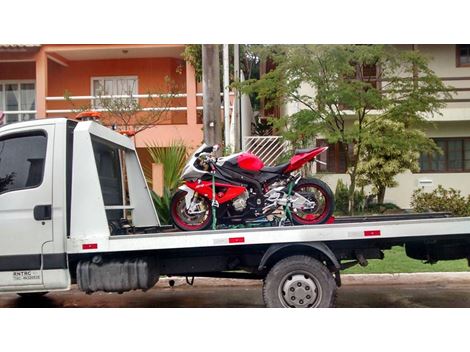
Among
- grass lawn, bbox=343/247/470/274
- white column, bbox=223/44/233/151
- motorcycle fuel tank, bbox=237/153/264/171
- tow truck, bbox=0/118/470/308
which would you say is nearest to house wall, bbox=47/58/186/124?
white column, bbox=223/44/233/151

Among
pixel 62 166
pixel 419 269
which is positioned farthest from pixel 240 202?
pixel 419 269

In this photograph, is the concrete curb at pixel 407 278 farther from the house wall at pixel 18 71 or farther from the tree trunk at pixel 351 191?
the house wall at pixel 18 71

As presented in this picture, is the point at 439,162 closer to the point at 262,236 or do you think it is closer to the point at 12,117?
the point at 262,236

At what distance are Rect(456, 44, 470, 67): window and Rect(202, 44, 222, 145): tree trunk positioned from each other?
11.5 meters

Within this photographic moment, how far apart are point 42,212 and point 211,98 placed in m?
4.33

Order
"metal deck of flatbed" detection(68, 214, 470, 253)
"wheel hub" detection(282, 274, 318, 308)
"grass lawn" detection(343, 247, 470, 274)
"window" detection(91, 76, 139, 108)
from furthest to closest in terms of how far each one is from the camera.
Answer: "window" detection(91, 76, 139, 108) → "grass lawn" detection(343, 247, 470, 274) → "wheel hub" detection(282, 274, 318, 308) → "metal deck of flatbed" detection(68, 214, 470, 253)

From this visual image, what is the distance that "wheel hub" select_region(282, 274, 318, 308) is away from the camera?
5.36m

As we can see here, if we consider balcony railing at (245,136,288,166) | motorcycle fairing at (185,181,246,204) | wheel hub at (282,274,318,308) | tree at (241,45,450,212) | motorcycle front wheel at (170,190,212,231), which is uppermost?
tree at (241,45,450,212)

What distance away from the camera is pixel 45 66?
15656 mm

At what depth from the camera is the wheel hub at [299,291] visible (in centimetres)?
536

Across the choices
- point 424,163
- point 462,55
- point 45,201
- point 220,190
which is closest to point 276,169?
point 220,190

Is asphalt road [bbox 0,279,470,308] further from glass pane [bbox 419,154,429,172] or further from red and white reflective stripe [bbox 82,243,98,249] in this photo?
glass pane [bbox 419,154,429,172]

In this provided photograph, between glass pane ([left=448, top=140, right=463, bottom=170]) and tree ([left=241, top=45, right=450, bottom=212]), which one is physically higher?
tree ([left=241, top=45, right=450, bottom=212])

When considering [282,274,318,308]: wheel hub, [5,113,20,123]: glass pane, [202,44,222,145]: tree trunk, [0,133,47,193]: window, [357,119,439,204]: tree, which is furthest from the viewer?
[5,113,20,123]: glass pane
